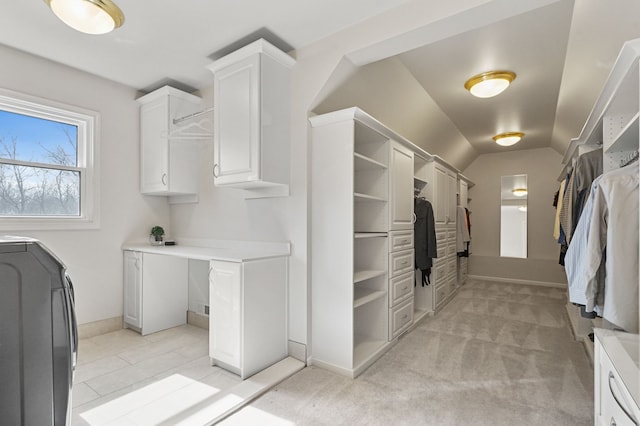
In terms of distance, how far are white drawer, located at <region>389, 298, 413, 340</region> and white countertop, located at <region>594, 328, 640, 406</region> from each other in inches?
63.7

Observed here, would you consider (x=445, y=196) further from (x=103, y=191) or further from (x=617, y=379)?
(x=103, y=191)

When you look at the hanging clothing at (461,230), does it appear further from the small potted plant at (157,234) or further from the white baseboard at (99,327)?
the white baseboard at (99,327)

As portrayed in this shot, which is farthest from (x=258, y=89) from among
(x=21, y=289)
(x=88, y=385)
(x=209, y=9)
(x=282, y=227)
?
(x=88, y=385)

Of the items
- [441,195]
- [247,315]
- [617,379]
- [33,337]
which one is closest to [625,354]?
[617,379]

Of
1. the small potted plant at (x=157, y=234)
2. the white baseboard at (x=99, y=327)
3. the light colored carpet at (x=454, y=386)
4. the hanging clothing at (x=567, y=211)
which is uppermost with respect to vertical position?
the hanging clothing at (x=567, y=211)

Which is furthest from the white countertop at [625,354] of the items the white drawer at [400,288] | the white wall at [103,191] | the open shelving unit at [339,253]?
the white wall at [103,191]

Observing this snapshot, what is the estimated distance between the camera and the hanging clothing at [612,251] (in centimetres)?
140

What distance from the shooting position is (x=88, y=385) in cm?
212

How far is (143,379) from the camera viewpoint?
2221 mm

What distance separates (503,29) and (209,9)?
7.09 feet

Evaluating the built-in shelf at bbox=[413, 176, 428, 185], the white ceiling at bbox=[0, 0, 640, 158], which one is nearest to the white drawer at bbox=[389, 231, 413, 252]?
the built-in shelf at bbox=[413, 176, 428, 185]

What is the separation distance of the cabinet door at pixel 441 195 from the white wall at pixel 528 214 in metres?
2.69

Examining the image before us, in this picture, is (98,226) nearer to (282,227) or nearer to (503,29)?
(282,227)

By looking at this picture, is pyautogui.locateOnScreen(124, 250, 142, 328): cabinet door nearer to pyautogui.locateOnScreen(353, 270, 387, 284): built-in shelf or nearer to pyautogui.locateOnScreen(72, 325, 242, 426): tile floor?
pyautogui.locateOnScreen(72, 325, 242, 426): tile floor
